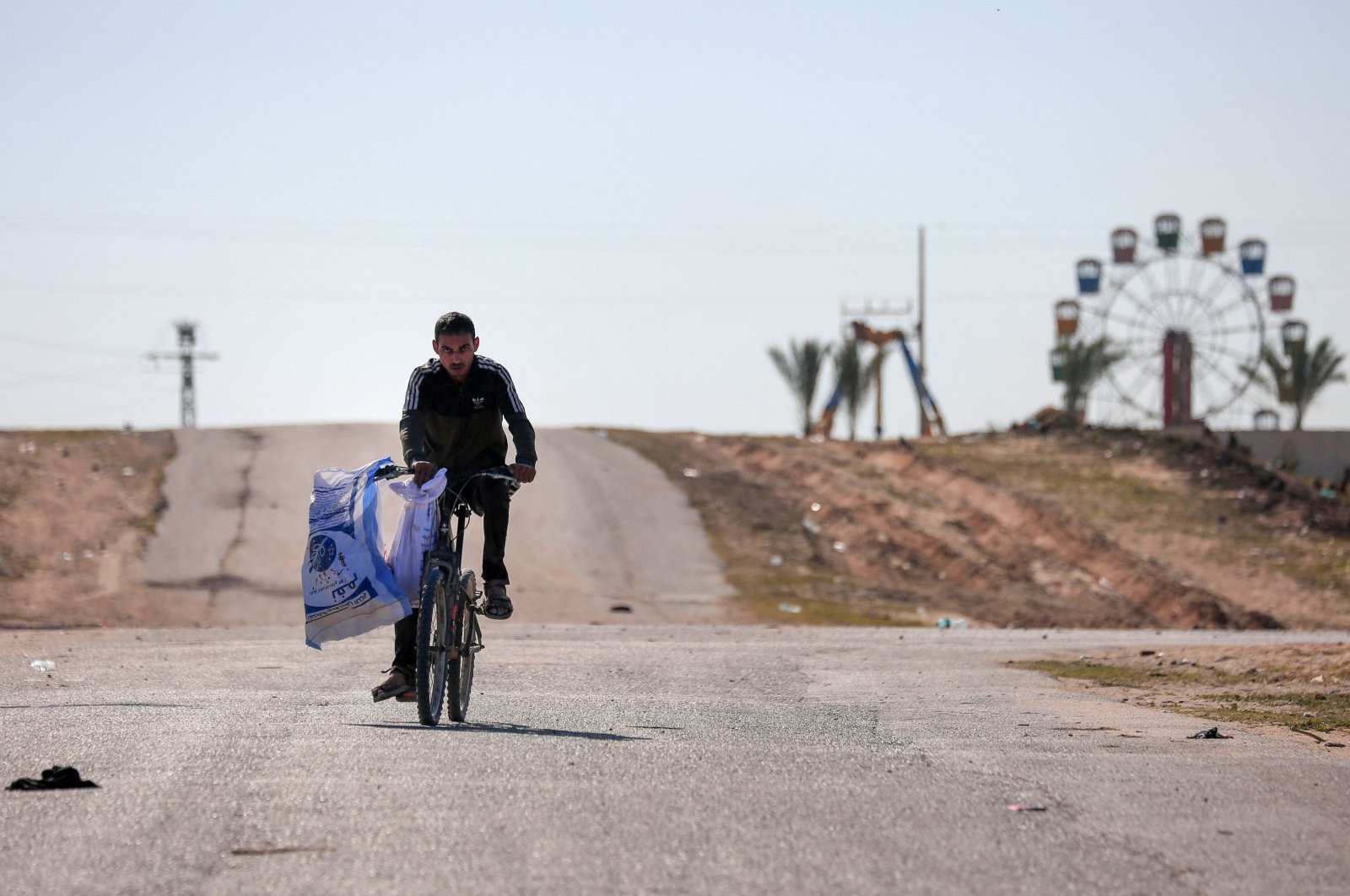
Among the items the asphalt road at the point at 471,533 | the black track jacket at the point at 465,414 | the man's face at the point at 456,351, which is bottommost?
the asphalt road at the point at 471,533

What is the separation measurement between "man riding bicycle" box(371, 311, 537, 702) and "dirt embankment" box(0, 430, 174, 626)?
16646mm

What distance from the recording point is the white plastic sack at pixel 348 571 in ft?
26.8

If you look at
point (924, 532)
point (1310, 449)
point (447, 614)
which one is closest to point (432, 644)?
point (447, 614)

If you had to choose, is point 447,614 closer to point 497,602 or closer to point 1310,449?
point 497,602

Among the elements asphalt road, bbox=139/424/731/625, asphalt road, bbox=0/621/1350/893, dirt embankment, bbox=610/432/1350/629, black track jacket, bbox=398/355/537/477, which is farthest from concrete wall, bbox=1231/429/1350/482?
black track jacket, bbox=398/355/537/477

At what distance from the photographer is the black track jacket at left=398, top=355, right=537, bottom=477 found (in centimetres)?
841

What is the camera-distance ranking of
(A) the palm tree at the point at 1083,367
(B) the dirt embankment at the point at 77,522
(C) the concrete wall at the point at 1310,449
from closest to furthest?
(B) the dirt embankment at the point at 77,522 < (C) the concrete wall at the point at 1310,449 < (A) the palm tree at the point at 1083,367

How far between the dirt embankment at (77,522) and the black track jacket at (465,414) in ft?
55.0

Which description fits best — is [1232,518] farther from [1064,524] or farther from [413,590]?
[413,590]

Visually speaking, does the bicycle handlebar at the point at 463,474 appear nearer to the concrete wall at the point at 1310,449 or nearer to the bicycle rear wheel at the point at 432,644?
the bicycle rear wheel at the point at 432,644

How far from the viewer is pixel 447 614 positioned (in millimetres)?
8180

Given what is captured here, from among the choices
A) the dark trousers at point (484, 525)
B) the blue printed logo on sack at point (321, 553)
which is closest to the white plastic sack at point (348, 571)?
the blue printed logo on sack at point (321, 553)

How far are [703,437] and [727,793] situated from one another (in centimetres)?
4068

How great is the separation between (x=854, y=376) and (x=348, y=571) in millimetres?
57113
